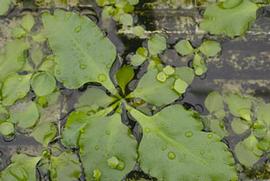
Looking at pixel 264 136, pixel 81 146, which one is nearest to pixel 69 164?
pixel 81 146

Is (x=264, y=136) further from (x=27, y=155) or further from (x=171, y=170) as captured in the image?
Answer: (x=27, y=155)

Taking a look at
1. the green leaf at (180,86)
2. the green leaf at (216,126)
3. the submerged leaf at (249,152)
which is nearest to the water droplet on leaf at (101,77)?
the green leaf at (180,86)

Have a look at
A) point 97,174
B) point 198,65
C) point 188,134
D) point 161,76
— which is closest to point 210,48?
point 198,65

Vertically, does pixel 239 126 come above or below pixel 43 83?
below

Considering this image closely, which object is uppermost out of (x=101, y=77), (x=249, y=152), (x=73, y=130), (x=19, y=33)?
(x=19, y=33)

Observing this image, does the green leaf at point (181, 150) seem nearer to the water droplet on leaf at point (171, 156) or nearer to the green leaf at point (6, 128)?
the water droplet on leaf at point (171, 156)

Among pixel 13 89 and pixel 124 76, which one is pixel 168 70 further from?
pixel 13 89

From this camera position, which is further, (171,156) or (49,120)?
(49,120)
